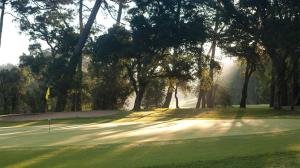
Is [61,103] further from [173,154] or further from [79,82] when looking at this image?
[173,154]

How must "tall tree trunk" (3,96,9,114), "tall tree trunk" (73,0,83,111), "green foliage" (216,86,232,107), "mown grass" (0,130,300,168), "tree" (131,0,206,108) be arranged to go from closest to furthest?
"mown grass" (0,130,300,168)
"tree" (131,0,206,108)
"tall tree trunk" (73,0,83,111)
"tall tree trunk" (3,96,9,114)
"green foliage" (216,86,232,107)

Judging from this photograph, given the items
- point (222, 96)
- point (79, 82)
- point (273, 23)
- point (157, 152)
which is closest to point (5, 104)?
point (79, 82)

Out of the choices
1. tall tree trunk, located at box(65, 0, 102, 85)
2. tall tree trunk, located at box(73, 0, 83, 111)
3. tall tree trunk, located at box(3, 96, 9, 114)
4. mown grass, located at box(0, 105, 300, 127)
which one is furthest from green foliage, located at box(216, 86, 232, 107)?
tall tree trunk, located at box(3, 96, 9, 114)

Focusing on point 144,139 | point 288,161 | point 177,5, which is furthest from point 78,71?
point 288,161

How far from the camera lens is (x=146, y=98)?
71.9 metres

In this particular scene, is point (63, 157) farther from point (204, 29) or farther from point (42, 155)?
point (204, 29)

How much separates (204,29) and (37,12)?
66.3ft

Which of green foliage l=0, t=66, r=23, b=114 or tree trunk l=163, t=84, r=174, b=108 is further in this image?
tree trunk l=163, t=84, r=174, b=108

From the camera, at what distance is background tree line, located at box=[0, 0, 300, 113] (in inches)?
1957

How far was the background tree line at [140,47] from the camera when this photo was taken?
163ft

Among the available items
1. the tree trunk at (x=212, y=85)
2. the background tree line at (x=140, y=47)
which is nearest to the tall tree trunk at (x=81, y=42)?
the background tree line at (x=140, y=47)

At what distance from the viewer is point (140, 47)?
5191 cm

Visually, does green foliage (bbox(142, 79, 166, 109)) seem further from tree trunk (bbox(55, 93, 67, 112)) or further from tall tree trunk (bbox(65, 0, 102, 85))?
tree trunk (bbox(55, 93, 67, 112))

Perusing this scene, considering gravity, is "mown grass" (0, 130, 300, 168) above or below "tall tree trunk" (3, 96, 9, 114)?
below
